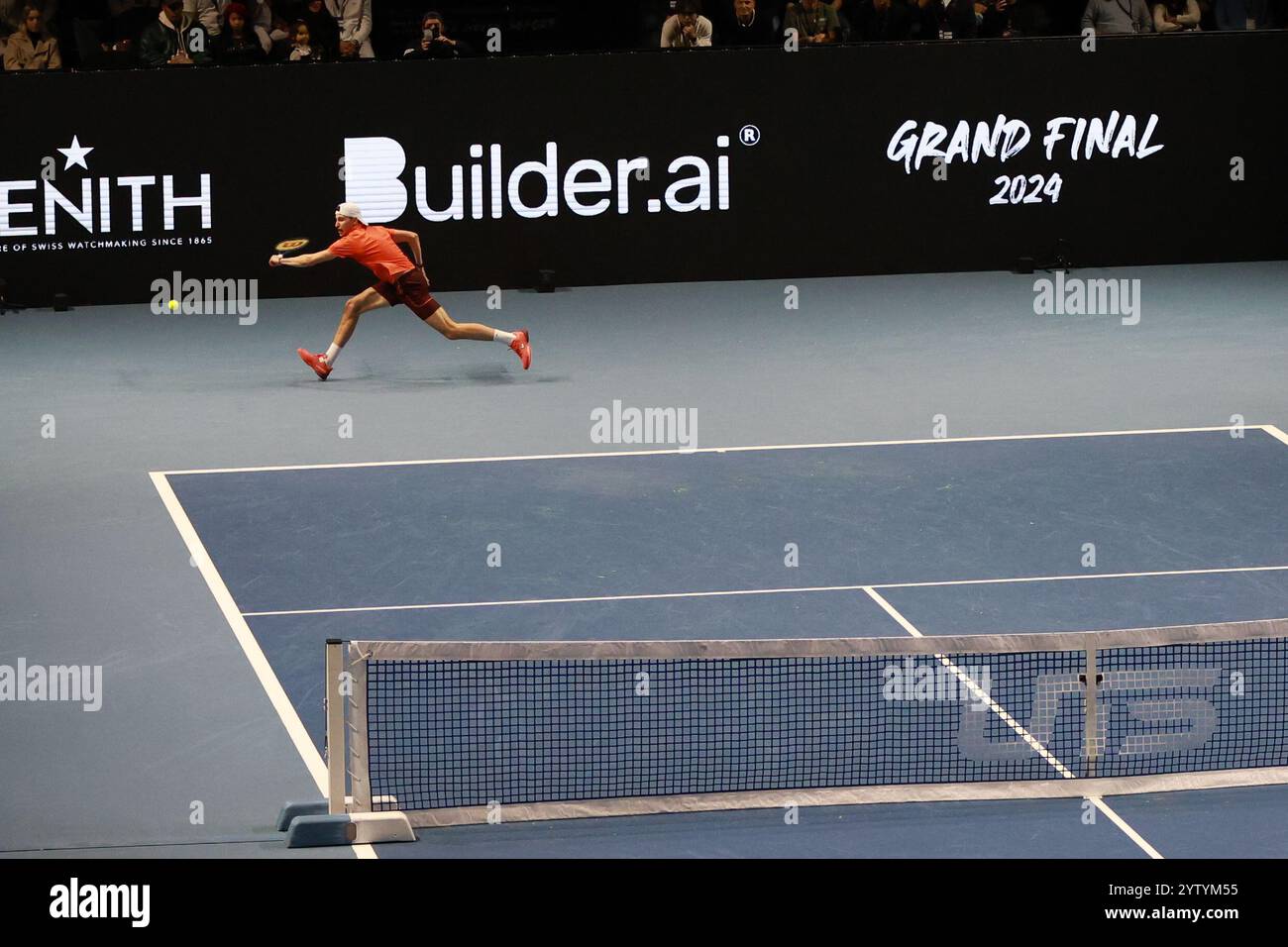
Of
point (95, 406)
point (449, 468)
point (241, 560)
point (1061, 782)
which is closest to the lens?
point (1061, 782)

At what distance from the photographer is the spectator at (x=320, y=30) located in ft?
67.0

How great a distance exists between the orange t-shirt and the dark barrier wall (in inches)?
155

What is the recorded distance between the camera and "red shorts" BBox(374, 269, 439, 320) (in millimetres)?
16156

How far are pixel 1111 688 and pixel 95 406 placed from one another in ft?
31.5

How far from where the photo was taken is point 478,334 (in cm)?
1689

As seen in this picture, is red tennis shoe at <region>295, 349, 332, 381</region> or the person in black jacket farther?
the person in black jacket

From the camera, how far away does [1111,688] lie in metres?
9.00

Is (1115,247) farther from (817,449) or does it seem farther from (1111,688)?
(1111,688)

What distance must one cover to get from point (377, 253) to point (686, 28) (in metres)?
5.92
